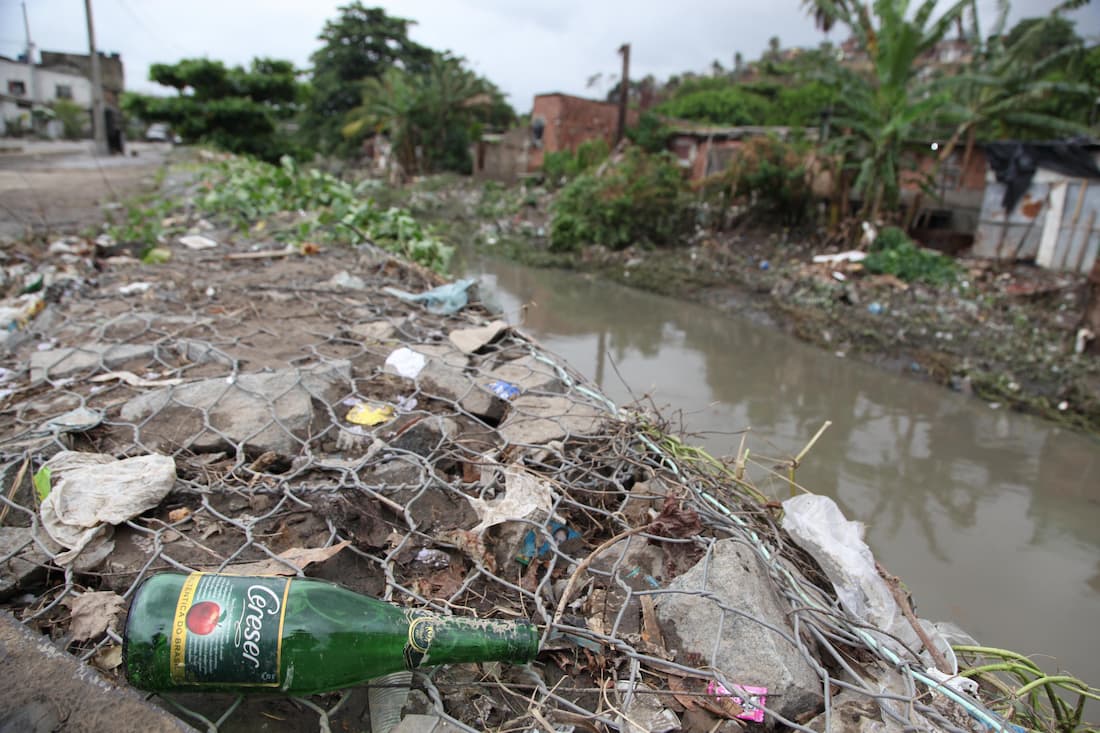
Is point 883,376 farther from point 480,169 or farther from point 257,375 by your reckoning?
point 480,169

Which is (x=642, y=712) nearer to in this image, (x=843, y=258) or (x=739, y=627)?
(x=739, y=627)

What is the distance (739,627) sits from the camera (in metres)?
1.08

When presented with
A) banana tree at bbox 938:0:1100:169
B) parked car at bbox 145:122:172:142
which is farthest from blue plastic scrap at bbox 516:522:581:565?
parked car at bbox 145:122:172:142

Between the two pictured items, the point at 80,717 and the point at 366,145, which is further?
the point at 366,145

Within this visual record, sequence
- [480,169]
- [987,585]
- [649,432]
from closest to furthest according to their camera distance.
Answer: [649,432] → [987,585] → [480,169]

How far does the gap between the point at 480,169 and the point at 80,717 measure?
714 inches

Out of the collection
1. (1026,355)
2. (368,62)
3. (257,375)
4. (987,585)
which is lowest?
(987,585)

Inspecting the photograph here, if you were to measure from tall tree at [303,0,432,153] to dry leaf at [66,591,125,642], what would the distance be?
23256 millimetres

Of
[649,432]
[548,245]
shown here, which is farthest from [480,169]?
[649,432]

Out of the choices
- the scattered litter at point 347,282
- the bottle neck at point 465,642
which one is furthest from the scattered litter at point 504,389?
the scattered litter at point 347,282

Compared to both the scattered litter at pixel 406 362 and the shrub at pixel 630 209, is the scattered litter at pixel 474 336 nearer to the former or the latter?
the scattered litter at pixel 406 362

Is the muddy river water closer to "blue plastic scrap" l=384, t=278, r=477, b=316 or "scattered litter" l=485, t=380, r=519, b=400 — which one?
"blue plastic scrap" l=384, t=278, r=477, b=316

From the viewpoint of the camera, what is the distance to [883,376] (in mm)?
5594

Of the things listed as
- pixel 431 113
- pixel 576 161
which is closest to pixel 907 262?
pixel 576 161
